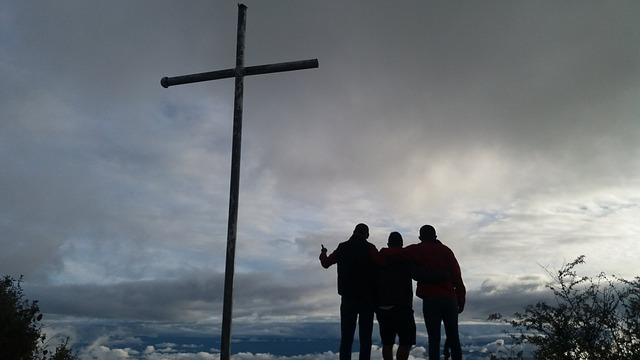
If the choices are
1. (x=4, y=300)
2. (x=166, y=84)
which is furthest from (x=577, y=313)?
(x=4, y=300)

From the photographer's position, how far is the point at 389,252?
785 centimetres

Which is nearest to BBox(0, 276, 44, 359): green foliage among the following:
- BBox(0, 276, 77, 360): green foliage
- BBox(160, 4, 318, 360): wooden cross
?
BBox(0, 276, 77, 360): green foliage

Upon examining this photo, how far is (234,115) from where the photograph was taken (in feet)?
27.7

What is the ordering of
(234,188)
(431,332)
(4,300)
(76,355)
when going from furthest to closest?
(76,355)
(4,300)
(234,188)
(431,332)

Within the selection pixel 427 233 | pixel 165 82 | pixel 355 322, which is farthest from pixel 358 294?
pixel 165 82

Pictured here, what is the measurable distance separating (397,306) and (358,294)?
0.63 metres

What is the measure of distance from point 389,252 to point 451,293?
1092 millimetres

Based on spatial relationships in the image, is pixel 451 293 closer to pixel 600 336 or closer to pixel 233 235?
pixel 233 235

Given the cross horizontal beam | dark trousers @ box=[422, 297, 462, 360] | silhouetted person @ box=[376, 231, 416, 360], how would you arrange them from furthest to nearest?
the cross horizontal beam → silhouetted person @ box=[376, 231, 416, 360] → dark trousers @ box=[422, 297, 462, 360]

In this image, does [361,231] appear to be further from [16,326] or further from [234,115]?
[16,326]

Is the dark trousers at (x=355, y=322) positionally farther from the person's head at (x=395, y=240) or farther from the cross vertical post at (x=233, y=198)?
the cross vertical post at (x=233, y=198)

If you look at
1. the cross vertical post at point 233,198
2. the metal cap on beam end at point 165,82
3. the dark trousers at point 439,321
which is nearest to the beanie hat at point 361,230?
the dark trousers at point 439,321

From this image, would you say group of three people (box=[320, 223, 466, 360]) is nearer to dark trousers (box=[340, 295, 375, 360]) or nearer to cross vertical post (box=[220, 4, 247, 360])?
dark trousers (box=[340, 295, 375, 360])

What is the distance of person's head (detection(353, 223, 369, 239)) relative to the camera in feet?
27.0
